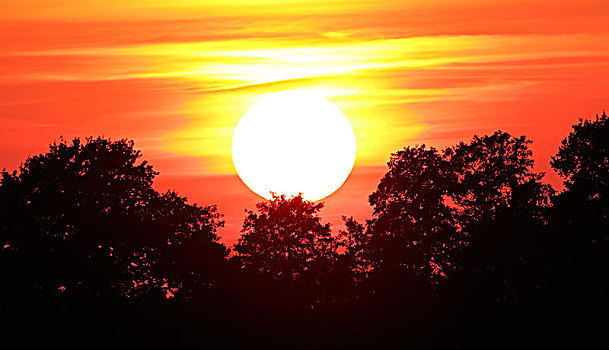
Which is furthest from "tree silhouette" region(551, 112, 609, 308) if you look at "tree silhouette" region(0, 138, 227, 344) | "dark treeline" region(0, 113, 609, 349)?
"tree silhouette" region(0, 138, 227, 344)

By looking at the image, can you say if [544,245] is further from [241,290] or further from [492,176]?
[241,290]

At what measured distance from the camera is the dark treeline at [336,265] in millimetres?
107000

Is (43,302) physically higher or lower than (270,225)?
lower

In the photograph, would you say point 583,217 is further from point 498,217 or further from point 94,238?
point 94,238

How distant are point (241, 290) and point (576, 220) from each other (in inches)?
1016

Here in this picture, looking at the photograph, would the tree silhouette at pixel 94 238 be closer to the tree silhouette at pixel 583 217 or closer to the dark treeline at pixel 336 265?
the dark treeline at pixel 336 265

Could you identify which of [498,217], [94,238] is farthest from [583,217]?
[94,238]

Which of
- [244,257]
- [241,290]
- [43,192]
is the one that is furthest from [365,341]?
[43,192]

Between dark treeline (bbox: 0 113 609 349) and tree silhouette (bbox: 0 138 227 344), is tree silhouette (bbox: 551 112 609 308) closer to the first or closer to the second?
dark treeline (bbox: 0 113 609 349)

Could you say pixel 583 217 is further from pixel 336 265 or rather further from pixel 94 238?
pixel 94 238

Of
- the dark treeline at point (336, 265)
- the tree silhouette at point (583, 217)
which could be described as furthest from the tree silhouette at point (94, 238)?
the tree silhouette at point (583, 217)

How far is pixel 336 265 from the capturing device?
121 metres

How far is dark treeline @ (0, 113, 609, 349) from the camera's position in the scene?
10700 cm

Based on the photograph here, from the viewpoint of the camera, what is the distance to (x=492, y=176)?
397 feet
